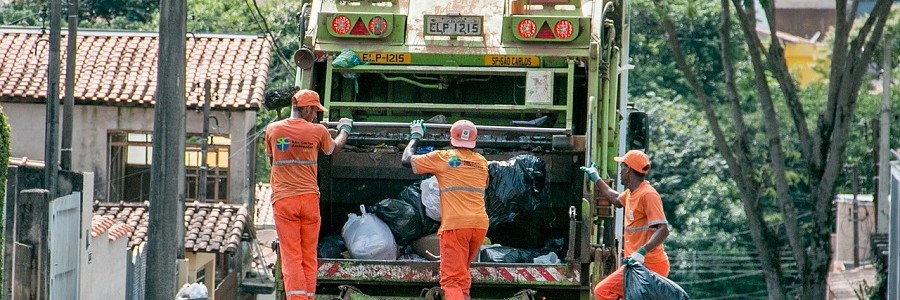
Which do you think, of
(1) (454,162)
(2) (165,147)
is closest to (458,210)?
(1) (454,162)

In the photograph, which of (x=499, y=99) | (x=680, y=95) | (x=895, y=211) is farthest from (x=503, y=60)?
(x=680, y=95)

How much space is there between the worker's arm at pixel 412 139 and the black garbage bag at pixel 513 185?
51cm

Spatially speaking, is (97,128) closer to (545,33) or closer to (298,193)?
(545,33)

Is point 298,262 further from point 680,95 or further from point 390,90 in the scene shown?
point 680,95

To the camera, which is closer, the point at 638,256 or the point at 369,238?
the point at 638,256

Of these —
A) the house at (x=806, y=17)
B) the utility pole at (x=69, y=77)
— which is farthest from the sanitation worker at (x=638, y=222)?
the house at (x=806, y=17)

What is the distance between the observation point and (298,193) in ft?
32.2

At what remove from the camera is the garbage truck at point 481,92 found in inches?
421

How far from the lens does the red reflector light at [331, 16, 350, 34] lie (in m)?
11.1

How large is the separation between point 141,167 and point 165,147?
13.7 m

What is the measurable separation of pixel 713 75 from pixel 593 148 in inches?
1135

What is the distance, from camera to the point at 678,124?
36906 mm

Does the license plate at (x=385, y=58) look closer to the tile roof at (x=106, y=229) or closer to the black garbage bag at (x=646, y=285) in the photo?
the black garbage bag at (x=646, y=285)

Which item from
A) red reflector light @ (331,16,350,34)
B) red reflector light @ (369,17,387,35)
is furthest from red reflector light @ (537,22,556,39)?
red reflector light @ (331,16,350,34)
